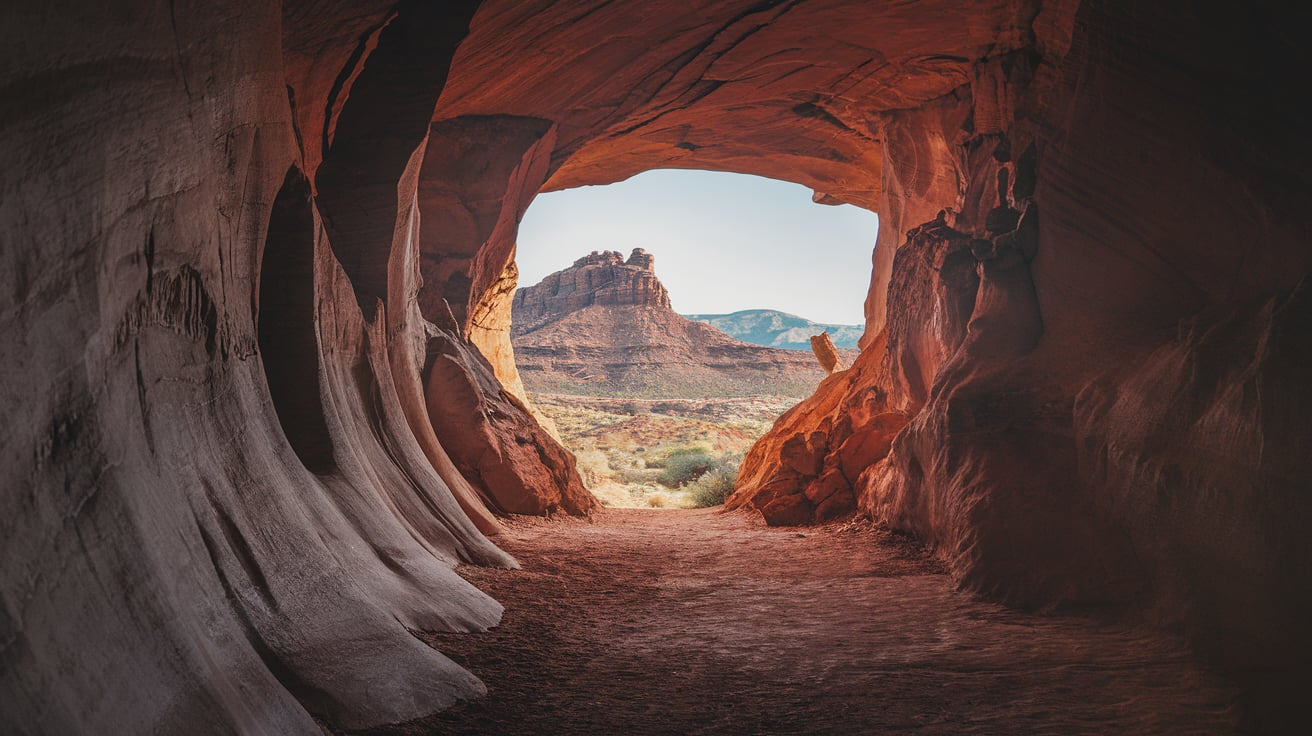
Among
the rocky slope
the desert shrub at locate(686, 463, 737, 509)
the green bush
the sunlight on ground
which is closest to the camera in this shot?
the desert shrub at locate(686, 463, 737, 509)

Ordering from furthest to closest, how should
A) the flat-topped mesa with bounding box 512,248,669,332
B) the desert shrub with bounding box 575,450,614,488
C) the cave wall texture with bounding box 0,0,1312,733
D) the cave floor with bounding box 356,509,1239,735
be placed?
the flat-topped mesa with bounding box 512,248,669,332, the desert shrub with bounding box 575,450,614,488, the cave floor with bounding box 356,509,1239,735, the cave wall texture with bounding box 0,0,1312,733

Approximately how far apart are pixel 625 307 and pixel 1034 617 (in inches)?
2622

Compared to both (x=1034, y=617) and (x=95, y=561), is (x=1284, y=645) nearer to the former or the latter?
(x=1034, y=617)

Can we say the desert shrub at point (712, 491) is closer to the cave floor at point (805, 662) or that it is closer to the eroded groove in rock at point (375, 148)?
the cave floor at point (805, 662)

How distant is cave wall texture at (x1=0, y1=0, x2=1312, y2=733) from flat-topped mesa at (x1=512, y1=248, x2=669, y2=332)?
198 feet

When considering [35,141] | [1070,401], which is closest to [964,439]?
[1070,401]

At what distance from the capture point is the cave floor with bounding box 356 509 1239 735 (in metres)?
3.61

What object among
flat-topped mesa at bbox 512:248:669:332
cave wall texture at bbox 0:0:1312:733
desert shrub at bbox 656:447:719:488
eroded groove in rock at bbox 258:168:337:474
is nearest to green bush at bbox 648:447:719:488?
desert shrub at bbox 656:447:719:488

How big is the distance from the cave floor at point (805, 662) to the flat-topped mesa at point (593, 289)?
215ft

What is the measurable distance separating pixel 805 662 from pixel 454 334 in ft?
29.7

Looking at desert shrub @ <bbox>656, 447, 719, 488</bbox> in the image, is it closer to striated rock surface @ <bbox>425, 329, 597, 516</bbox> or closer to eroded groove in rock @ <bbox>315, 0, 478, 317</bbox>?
striated rock surface @ <bbox>425, 329, 597, 516</bbox>

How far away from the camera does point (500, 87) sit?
10.1 metres

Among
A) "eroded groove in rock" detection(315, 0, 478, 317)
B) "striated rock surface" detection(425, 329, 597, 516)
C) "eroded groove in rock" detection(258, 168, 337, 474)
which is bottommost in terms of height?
"striated rock surface" detection(425, 329, 597, 516)

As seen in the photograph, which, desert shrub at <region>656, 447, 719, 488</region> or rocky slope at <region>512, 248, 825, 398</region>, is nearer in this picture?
desert shrub at <region>656, 447, 719, 488</region>
